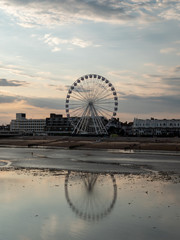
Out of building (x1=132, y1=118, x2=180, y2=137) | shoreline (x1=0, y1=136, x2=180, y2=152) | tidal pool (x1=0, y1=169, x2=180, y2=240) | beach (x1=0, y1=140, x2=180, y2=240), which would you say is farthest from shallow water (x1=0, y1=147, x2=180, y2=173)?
building (x1=132, y1=118, x2=180, y2=137)

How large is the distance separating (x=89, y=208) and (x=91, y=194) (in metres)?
2.88

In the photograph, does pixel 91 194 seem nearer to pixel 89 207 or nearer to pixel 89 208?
pixel 89 207

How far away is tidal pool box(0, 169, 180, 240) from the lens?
1132cm

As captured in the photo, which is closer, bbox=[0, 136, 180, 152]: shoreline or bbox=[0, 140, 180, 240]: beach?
bbox=[0, 140, 180, 240]: beach

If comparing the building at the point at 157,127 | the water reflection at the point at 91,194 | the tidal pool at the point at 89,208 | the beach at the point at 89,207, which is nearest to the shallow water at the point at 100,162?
the water reflection at the point at 91,194

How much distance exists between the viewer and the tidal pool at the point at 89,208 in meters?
11.3

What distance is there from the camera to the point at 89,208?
589 inches

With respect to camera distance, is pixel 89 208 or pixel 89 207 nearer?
pixel 89 208

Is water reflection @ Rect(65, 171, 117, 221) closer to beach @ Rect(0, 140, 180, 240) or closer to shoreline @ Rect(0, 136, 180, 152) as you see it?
beach @ Rect(0, 140, 180, 240)

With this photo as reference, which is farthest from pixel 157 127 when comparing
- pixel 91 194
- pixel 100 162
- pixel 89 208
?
pixel 89 208

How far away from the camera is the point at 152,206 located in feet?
48.9

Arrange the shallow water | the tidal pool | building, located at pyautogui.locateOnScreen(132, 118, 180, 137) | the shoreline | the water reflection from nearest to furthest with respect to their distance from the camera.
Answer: the tidal pool < the water reflection < the shallow water < the shoreline < building, located at pyautogui.locateOnScreen(132, 118, 180, 137)

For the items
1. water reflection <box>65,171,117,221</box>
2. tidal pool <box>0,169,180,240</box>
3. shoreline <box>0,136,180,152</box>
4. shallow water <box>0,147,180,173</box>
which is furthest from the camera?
shoreline <box>0,136,180,152</box>

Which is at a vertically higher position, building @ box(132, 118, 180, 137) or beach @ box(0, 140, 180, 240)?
building @ box(132, 118, 180, 137)
